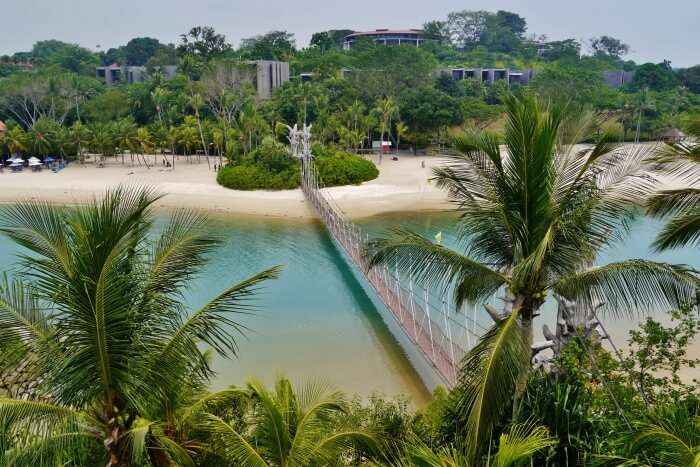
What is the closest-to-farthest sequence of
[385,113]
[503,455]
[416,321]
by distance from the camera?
[503,455], [416,321], [385,113]

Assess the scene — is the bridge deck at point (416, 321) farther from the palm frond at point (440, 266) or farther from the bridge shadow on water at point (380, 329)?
the palm frond at point (440, 266)

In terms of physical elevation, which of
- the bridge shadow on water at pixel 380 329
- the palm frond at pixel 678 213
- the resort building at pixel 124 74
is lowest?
the bridge shadow on water at pixel 380 329

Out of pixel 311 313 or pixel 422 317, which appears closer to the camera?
pixel 422 317

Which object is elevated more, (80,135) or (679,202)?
(80,135)

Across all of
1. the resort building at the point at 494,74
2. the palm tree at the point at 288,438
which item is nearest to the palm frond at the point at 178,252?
the palm tree at the point at 288,438

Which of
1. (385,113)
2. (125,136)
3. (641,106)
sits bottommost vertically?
(125,136)

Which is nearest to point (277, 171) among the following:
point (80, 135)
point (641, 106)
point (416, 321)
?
point (80, 135)

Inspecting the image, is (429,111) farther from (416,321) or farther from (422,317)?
(416,321)

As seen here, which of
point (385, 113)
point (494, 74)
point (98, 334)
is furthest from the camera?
point (494, 74)
